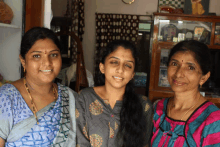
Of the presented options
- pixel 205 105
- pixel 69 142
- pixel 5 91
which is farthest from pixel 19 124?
pixel 205 105

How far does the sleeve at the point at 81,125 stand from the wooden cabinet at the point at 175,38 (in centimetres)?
282

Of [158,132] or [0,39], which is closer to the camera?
[158,132]

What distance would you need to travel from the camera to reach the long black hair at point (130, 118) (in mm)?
1423

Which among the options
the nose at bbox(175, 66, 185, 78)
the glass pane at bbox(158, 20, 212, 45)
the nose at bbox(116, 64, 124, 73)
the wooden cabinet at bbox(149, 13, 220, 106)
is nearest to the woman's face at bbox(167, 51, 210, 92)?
the nose at bbox(175, 66, 185, 78)

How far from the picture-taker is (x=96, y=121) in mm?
1422

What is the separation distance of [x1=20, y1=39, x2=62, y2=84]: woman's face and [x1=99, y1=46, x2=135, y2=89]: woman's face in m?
0.38

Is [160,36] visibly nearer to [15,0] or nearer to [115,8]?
[115,8]

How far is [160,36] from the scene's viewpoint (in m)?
4.05

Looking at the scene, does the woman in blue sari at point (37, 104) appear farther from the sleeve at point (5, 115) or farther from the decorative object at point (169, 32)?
the decorative object at point (169, 32)

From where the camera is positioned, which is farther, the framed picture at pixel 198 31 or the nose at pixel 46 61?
the framed picture at pixel 198 31

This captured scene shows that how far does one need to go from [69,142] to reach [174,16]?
344 centimetres

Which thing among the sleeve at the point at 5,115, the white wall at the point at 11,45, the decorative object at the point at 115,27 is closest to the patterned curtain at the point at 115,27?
the decorative object at the point at 115,27

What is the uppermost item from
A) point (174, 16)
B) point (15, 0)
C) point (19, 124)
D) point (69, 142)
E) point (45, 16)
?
point (174, 16)

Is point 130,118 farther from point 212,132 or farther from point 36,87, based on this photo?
point 36,87
